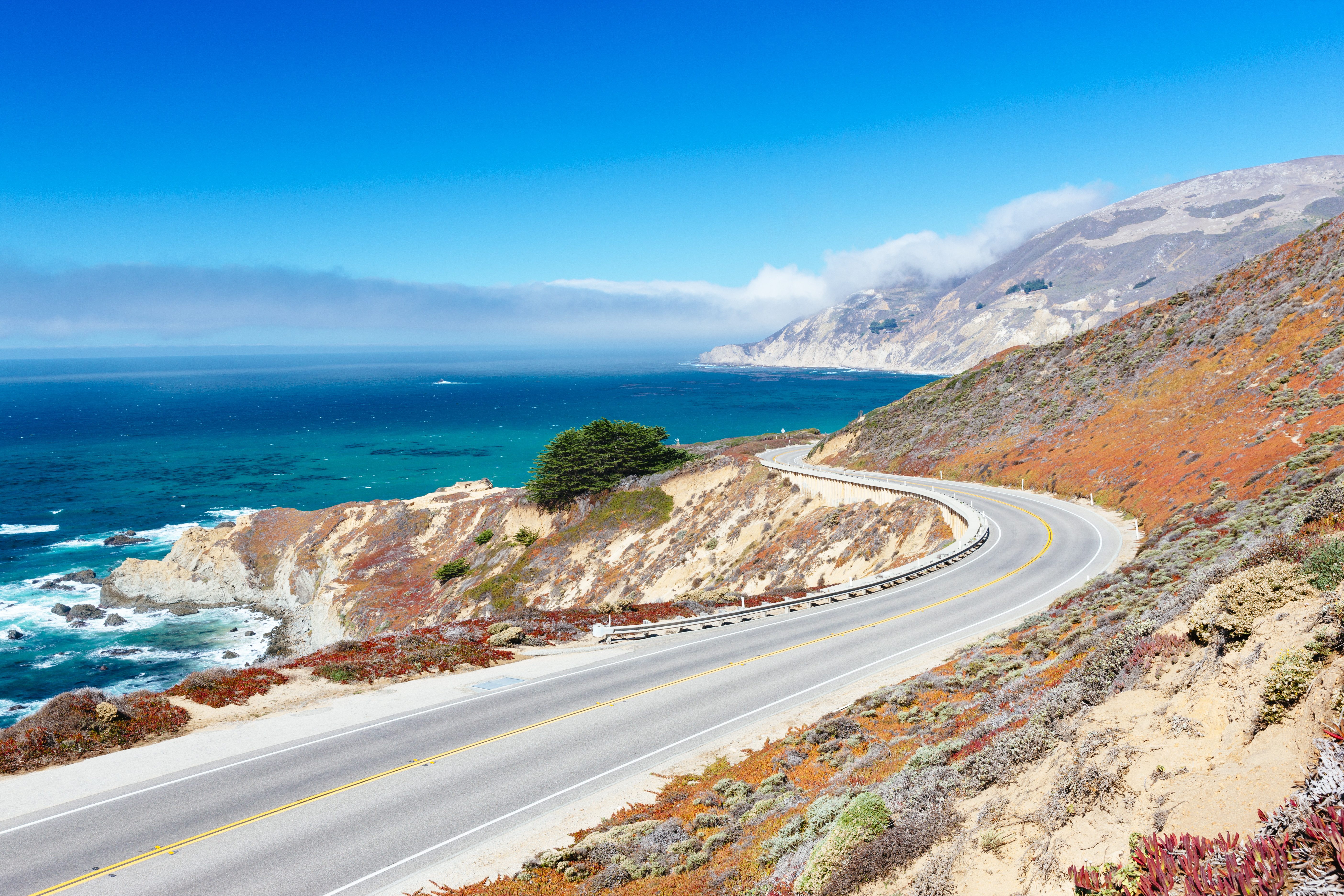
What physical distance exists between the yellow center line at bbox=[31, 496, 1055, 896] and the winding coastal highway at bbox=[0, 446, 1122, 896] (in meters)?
0.04

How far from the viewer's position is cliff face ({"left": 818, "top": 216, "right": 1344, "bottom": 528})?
109ft

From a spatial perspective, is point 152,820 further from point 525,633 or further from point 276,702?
point 525,633

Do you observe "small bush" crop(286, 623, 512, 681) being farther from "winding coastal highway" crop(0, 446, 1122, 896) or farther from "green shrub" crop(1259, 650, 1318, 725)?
"green shrub" crop(1259, 650, 1318, 725)

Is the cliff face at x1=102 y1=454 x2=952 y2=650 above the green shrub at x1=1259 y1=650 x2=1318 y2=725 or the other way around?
the other way around

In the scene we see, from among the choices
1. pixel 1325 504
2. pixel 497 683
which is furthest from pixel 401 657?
pixel 1325 504

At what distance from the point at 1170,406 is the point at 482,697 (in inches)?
1905

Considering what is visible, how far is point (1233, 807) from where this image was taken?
6.25 metres

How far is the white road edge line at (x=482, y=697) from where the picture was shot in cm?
1307

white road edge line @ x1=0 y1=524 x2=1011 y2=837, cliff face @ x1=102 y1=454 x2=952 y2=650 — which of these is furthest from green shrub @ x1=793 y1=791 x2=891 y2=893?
cliff face @ x1=102 y1=454 x2=952 y2=650

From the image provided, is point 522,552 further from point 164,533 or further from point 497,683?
point 164,533

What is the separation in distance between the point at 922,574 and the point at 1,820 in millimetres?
32287

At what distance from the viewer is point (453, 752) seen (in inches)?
615

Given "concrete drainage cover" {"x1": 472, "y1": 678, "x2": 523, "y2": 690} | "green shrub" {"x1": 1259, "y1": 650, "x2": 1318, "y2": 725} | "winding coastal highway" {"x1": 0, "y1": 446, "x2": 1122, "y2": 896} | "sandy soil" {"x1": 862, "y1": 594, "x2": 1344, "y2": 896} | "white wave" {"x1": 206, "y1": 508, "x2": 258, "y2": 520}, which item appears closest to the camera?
"sandy soil" {"x1": 862, "y1": 594, "x2": 1344, "y2": 896}

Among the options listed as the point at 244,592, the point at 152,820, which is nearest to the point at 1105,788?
the point at 152,820
